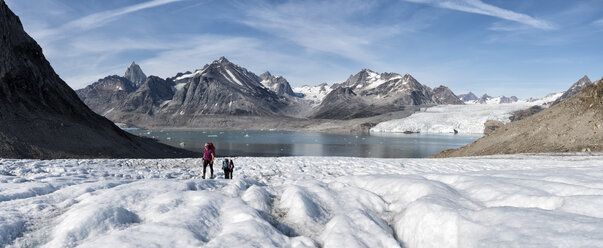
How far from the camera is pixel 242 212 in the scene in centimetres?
743

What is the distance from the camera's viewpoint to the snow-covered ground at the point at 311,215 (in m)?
5.80

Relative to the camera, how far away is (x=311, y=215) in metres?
7.90

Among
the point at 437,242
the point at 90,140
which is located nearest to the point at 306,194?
the point at 437,242

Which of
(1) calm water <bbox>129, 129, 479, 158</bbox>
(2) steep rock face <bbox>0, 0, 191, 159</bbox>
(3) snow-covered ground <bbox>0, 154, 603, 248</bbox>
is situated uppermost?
(2) steep rock face <bbox>0, 0, 191, 159</bbox>

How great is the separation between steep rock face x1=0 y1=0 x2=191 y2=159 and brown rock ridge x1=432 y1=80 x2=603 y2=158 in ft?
143

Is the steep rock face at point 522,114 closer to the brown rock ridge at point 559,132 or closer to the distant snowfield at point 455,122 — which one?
the distant snowfield at point 455,122

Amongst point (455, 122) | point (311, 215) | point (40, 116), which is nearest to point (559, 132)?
point (311, 215)

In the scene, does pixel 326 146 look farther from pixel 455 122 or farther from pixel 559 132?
pixel 455 122

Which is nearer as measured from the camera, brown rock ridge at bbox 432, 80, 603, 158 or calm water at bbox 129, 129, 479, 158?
brown rock ridge at bbox 432, 80, 603, 158

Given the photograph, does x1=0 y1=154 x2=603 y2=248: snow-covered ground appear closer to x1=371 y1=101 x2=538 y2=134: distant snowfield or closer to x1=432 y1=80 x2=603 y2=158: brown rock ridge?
x1=432 y1=80 x2=603 y2=158: brown rock ridge

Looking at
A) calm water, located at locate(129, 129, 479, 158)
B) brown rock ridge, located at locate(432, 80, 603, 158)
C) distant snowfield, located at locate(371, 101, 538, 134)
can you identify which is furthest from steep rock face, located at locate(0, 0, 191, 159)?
distant snowfield, located at locate(371, 101, 538, 134)

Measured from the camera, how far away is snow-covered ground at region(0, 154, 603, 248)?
5.80 metres

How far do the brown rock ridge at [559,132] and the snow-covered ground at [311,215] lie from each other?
2636cm

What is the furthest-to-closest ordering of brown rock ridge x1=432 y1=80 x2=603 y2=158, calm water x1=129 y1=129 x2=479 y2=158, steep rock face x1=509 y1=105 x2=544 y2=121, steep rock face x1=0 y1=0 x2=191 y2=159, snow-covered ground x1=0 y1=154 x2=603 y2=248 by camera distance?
steep rock face x1=509 y1=105 x2=544 y2=121 < calm water x1=129 y1=129 x2=479 y2=158 < brown rock ridge x1=432 y1=80 x2=603 y2=158 < steep rock face x1=0 y1=0 x2=191 y2=159 < snow-covered ground x1=0 y1=154 x2=603 y2=248
